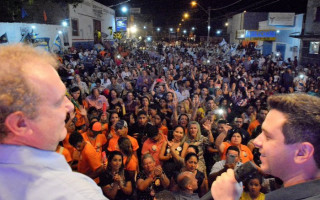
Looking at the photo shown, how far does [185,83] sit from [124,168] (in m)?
5.34

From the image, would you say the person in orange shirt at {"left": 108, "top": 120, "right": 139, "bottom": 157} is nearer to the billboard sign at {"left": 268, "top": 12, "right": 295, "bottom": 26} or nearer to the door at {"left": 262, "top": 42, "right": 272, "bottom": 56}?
the billboard sign at {"left": 268, "top": 12, "right": 295, "bottom": 26}

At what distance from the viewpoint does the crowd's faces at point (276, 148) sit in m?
1.21

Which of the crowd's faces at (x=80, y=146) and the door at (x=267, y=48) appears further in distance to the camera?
the door at (x=267, y=48)

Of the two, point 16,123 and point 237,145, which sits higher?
point 16,123

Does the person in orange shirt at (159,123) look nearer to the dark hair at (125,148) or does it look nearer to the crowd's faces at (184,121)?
the crowd's faces at (184,121)

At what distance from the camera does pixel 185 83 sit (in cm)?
874

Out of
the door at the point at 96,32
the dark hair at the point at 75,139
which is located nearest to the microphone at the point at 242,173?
the dark hair at the point at 75,139

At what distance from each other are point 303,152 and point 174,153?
3108mm

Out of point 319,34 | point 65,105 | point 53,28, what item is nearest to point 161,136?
point 65,105

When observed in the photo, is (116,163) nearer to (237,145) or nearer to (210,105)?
(237,145)

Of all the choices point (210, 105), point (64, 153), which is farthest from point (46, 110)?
point (210, 105)

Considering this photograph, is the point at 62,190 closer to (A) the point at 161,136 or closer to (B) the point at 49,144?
(B) the point at 49,144

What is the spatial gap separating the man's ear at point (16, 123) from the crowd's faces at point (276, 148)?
106 cm

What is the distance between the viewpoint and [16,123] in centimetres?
85
